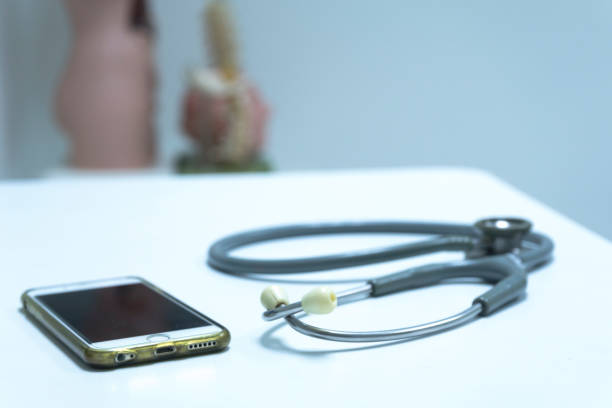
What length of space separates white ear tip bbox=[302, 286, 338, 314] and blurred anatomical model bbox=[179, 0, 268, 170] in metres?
1.19

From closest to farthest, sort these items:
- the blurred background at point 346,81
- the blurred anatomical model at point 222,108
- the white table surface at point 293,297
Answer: the white table surface at point 293,297 → the blurred anatomical model at point 222,108 → the blurred background at point 346,81

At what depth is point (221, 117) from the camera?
162 cm

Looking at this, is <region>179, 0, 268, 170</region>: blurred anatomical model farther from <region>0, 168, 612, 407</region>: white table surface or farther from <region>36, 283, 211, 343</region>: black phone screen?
<region>36, 283, 211, 343</region>: black phone screen

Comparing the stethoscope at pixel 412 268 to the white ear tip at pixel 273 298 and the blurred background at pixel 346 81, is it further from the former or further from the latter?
the blurred background at pixel 346 81

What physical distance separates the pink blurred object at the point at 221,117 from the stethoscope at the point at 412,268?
0.92 m

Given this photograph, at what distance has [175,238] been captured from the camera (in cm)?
69

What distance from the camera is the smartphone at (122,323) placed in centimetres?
41

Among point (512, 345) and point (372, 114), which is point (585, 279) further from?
point (372, 114)

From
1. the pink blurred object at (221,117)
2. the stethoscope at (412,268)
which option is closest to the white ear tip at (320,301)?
the stethoscope at (412,268)

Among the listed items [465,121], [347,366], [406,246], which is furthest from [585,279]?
[465,121]

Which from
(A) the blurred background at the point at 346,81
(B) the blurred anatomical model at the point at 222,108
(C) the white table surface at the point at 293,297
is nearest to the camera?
(C) the white table surface at the point at 293,297

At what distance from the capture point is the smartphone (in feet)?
1.36

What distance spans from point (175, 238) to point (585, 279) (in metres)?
0.33

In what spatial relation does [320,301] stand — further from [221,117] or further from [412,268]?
[221,117]
